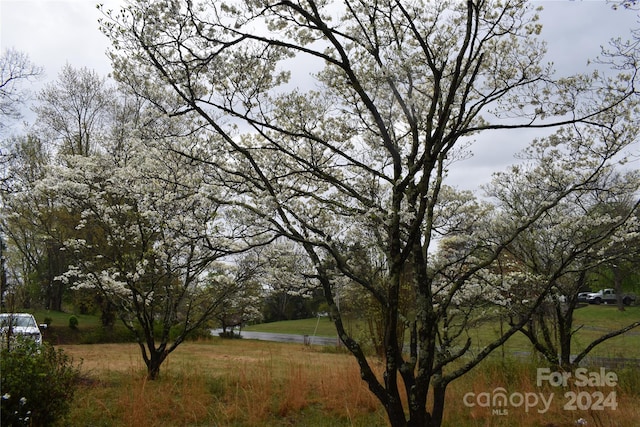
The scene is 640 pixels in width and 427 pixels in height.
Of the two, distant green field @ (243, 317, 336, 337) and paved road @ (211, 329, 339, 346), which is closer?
paved road @ (211, 329, 339, 346)

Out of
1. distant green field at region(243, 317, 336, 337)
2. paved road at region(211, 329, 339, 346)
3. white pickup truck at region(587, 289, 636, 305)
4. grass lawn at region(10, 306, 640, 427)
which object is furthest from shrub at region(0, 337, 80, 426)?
white pickup truck at region(587, 289, 636, 305)

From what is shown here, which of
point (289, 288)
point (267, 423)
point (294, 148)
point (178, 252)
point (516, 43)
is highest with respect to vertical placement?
point (516, 43)

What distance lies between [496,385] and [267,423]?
139 inches

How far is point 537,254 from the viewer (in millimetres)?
8641

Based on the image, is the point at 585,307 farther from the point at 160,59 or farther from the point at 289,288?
the point at 160,59

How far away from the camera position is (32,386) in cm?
Answer: 459

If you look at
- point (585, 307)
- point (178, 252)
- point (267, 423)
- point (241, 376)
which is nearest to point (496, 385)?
point (267, 423)

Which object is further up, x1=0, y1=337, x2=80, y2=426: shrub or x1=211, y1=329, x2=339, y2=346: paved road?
x1=0, y1=337, x2=80, y2=426: shrub

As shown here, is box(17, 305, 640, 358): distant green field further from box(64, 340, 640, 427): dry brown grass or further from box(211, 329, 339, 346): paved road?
box(64, 340, 640, 427): dry brown grass

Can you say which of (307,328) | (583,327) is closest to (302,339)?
(307,328)

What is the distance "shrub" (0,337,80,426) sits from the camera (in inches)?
171

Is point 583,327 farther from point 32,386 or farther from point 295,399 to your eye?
point 32,386

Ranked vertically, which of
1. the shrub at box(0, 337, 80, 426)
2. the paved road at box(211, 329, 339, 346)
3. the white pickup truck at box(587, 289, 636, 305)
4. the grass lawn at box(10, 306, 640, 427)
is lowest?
the paved road at box(211, 329, 339, 346)

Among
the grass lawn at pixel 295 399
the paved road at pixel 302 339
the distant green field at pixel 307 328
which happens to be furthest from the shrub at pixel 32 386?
the distant green field at pixel 307 328
